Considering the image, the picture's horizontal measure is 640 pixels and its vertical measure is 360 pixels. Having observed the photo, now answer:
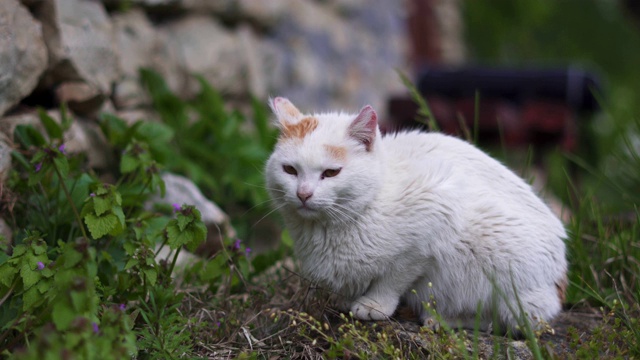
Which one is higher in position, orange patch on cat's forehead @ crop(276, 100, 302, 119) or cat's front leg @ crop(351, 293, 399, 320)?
orange patch on cat's forehead @ crop(276, 100, 302, 119)

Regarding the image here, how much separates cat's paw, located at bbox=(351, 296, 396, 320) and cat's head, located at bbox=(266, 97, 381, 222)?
312 mm

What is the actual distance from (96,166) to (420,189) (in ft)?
5.40

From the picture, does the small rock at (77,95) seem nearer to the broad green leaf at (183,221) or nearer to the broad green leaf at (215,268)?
the broad green leaf at (215,268)

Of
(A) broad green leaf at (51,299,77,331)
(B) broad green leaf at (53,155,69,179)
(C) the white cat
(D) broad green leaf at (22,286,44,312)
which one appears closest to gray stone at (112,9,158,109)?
(B) broad green leaf at (53,155,69,179)

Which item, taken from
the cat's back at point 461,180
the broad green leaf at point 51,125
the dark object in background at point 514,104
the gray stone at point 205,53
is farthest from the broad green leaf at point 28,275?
the dark object in background at point 514,104

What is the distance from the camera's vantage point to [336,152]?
2.26 metres

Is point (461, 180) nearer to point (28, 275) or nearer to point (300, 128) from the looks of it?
point (300, 128)

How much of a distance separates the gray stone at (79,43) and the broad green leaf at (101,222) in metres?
1.19

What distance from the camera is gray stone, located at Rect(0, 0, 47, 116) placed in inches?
99.0

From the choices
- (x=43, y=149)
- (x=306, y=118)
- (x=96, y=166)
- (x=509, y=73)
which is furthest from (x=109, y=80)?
(x=509, y=73)

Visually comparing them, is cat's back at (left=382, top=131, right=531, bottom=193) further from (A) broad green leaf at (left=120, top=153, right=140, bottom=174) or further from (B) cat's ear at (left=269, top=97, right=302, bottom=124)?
(A) broad green leaf at (left=120, top=153, right=140, bottom=174)

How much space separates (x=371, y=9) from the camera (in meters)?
6.16

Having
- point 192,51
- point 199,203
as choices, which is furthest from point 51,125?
point 192,51

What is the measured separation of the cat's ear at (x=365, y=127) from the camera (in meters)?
2.26
